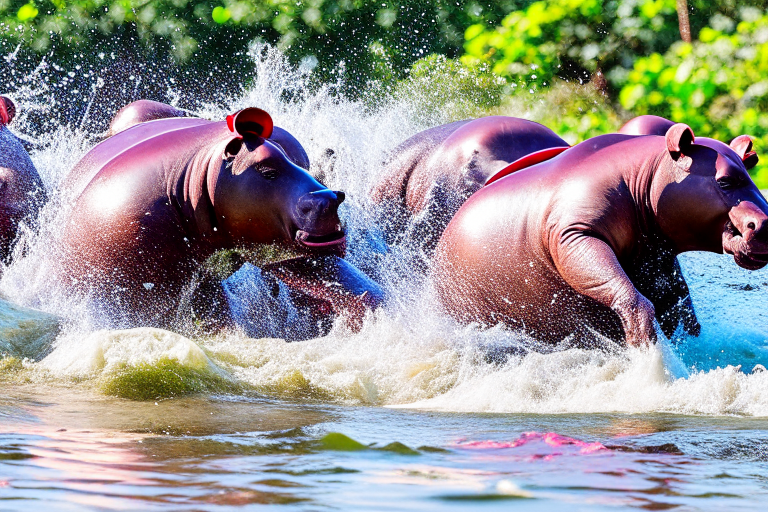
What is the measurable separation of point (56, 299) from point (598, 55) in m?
7.76

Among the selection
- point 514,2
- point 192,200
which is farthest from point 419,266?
point 514,2

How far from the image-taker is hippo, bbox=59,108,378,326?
155 inches

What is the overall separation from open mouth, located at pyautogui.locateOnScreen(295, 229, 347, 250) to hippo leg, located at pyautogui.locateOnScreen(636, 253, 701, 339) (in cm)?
113

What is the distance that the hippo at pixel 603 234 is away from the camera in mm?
3725

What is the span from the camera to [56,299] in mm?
4285

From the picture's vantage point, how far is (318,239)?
390 centimetres

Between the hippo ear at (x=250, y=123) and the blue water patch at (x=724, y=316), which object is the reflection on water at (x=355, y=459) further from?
the blue water patch at (x=724, y=316)

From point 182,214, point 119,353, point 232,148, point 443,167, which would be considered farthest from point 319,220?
point 443,167

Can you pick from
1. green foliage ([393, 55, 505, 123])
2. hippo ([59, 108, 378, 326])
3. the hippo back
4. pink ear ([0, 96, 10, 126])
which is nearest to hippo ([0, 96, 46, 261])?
pink ear ([0, 96, 10, 126])

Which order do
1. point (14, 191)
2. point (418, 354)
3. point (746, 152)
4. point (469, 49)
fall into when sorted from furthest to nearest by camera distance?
point (469, 49) → point (14, 191) → point (746, 152) → point (418, 354)

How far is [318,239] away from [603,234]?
99 centimetres

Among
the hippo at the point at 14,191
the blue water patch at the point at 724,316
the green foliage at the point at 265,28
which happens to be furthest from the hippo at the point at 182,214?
the green foliage at the point at 265,28

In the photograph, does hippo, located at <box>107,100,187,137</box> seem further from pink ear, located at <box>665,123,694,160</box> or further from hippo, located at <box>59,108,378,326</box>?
pink ear, located at <box>665,123,694,160</box>

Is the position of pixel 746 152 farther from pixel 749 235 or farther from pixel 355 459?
pixel 355 459
